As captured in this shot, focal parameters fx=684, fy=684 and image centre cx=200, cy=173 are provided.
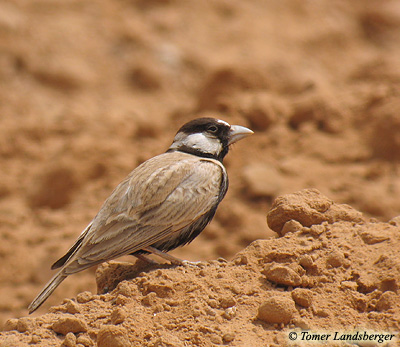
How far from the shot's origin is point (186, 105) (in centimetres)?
1423

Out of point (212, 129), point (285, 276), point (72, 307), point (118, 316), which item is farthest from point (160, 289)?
point (212, 129)

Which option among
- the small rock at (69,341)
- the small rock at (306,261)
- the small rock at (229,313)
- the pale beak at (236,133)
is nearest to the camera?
the small rock at (69,341)

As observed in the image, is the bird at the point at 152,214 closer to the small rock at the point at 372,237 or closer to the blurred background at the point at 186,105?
the small rock at the point at 372,237

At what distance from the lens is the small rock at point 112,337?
13.9 ft

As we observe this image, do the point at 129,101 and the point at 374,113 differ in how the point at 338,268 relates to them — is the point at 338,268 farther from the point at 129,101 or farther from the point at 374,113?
the point at 129,101

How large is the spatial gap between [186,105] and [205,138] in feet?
→ 24.2

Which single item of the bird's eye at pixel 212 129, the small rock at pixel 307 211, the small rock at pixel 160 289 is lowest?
the small rock at pixel 160 289

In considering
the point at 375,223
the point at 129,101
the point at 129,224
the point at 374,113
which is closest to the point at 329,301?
the point at 375,223

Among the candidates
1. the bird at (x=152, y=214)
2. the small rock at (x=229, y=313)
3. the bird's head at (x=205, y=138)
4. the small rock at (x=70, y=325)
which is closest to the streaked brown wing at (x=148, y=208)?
the bird at (x=152, y=214)

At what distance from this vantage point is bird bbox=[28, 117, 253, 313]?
5750mm

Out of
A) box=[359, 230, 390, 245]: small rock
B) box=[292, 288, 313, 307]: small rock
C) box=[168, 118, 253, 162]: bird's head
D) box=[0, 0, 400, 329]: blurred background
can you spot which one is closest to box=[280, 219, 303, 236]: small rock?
box=[359, 230, 390, 245]: small rock

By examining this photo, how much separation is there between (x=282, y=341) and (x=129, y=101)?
35.6 ft

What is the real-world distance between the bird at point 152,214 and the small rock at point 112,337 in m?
1.39

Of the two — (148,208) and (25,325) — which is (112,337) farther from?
(148,208)
